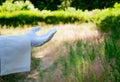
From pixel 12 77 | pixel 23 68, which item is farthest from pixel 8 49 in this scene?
pixel 12 77

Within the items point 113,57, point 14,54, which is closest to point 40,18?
point 113,57

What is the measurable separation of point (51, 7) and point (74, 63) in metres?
14.6

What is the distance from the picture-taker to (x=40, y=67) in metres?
4.54

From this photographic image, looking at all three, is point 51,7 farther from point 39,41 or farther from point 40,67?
point 39,41

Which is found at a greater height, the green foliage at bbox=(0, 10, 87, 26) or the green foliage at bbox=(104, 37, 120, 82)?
the green foliage at bbox=(0, 10, 87, 26)

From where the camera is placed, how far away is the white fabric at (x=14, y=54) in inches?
103

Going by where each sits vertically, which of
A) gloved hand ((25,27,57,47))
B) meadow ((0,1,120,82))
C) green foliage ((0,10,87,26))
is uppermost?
green foliage ((0,10,87,26))

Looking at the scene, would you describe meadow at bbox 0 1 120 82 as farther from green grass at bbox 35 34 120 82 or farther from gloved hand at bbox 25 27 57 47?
gloved hand at bbox 25 27 57 47

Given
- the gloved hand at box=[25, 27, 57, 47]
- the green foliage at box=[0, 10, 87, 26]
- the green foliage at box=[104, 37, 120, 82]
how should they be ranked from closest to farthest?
the gloved hand at box=[25, 27, 57, 47] < the green foliage at box=[104, 37, 120, 82] < the green foliage at box=[0, 10, 87, 26]

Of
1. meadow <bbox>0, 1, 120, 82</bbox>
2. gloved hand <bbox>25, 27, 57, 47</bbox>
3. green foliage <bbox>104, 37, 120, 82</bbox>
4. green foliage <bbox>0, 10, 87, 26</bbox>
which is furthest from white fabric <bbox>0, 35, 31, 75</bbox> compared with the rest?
green foliage <bbox>0, 10, 87, 26</bbox>

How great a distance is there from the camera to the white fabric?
8.59ft

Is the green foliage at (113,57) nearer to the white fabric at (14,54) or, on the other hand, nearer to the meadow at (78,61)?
the meadow at (78,61)

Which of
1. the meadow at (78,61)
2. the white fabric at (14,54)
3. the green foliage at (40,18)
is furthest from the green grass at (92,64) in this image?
the green foliage at (40,18)

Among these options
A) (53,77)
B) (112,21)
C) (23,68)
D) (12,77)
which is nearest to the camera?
(23,68)
